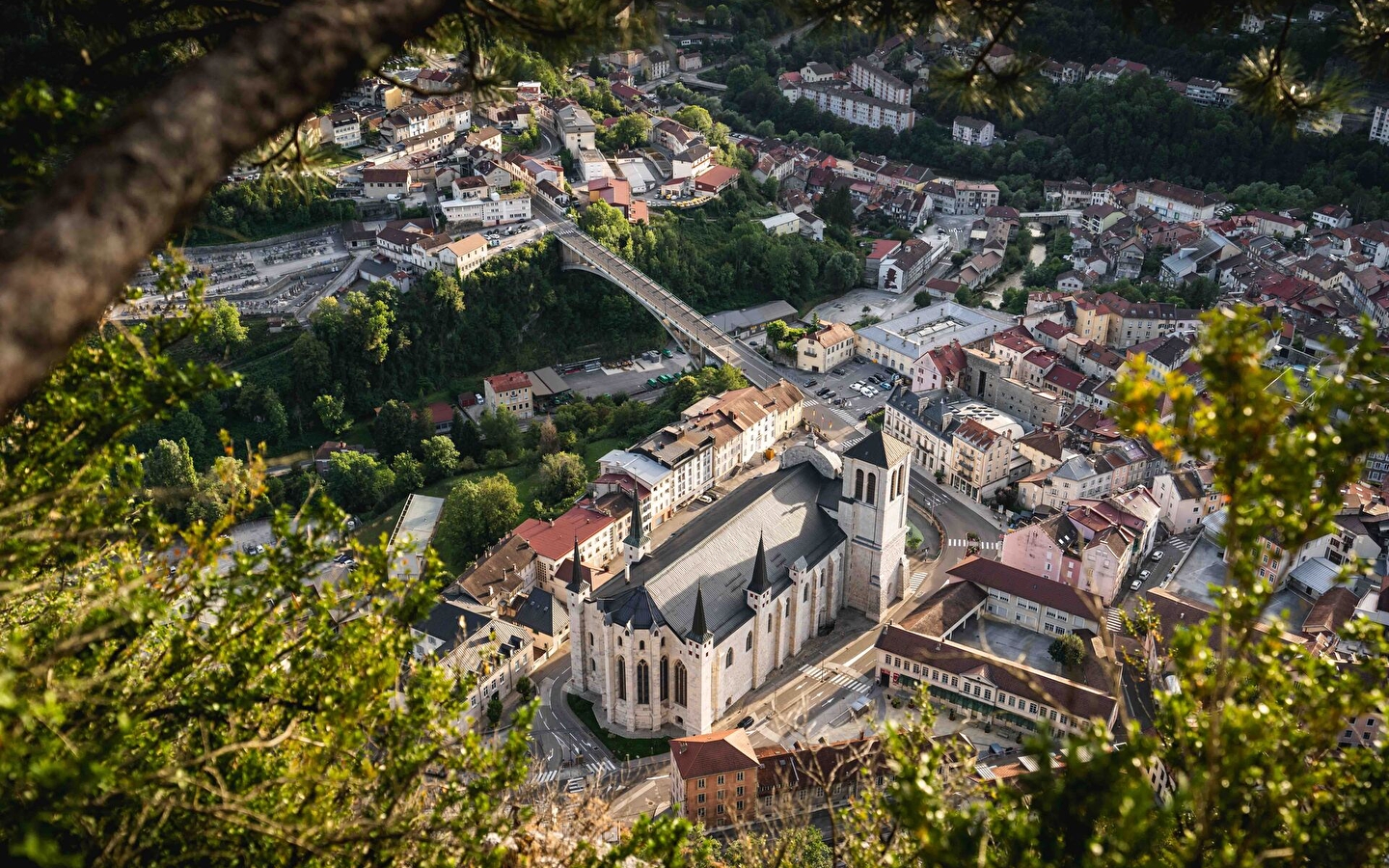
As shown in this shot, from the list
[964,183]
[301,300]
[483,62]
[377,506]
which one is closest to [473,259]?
[301,300]

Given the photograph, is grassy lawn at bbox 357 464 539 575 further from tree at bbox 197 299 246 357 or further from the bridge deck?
tree at bbox 197 299 246 357

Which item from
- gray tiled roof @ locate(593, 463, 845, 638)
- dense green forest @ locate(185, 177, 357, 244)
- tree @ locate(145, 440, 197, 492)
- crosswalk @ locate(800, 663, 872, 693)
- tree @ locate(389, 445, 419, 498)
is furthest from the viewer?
dense green forest @ locate(185, 177, 357, 244)

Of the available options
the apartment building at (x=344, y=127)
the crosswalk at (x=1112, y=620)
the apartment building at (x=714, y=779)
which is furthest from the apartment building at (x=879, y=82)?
the apartment building at (x=714, y=779)

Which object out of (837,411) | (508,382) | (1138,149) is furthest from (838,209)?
(508,382)

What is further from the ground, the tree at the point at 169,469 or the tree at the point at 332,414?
the tree at the point at 169,469

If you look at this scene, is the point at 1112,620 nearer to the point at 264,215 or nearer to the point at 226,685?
the point at 226,685

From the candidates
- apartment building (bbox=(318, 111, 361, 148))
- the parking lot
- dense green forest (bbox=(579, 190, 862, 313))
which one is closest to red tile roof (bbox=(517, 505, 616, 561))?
the parking lot

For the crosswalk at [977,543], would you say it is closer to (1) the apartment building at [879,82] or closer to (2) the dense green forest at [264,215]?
(2) the dense green forest at [264,215]

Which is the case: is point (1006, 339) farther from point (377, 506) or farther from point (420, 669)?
point (420, 669)
